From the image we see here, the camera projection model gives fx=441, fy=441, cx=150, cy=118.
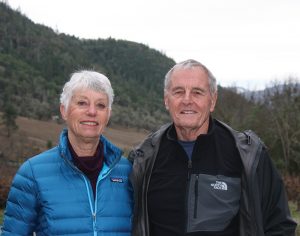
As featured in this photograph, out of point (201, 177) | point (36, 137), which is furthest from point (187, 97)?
point (36, 137)

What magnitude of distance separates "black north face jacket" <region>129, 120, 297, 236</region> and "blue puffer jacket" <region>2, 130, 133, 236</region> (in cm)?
25

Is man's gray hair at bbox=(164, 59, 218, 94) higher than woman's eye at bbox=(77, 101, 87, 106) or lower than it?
higher

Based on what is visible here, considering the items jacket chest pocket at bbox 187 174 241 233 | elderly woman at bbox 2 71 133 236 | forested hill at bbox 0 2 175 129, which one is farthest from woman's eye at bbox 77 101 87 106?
forested hill at bbox 0 2 175 129

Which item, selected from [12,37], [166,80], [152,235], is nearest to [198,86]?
[166,80]

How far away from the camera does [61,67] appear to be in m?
118

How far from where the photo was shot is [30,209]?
2934 mm

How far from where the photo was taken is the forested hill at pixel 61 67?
88938 millimetres

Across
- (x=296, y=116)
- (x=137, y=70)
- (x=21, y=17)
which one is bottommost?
(x=296, y=116)

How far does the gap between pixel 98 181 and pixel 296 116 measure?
90.5ft

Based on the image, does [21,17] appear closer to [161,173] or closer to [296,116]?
[296,116]

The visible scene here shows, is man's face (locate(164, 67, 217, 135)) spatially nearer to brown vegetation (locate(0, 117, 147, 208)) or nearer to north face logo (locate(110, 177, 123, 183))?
north face logo (locate(110, 177, 123, 183))

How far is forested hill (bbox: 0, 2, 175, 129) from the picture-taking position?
292 ft

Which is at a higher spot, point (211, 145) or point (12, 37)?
point (12, 37)

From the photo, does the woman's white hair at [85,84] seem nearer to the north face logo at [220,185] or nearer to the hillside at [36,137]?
the north face logo at [220,185]
